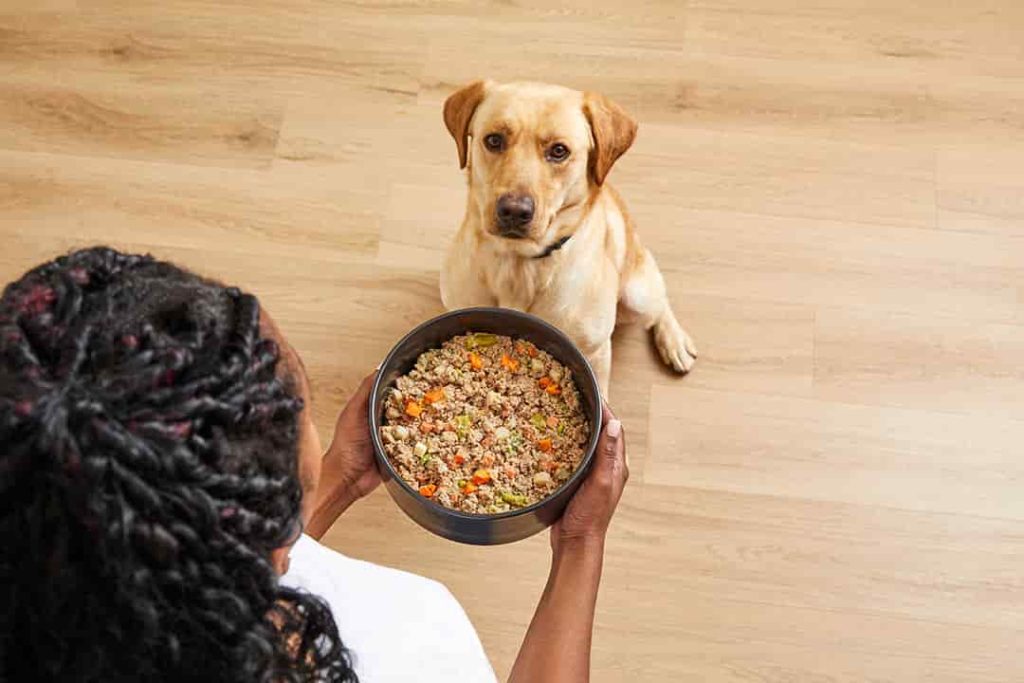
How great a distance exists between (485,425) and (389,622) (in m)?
0.40

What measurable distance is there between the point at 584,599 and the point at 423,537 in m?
0.54

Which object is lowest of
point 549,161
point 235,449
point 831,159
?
point 831,159

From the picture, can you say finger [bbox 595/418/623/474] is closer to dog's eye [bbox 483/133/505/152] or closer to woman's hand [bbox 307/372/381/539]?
woman's hand [bbox 307/372/381/539]

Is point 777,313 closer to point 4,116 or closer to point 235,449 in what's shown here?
point 235,449

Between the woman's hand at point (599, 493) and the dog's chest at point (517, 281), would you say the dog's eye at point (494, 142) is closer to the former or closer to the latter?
the dog's chest at point (517, 281)

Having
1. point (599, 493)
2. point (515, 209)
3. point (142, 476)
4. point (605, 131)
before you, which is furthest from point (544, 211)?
point (142, 476)

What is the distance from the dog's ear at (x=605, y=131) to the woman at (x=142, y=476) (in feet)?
2.68

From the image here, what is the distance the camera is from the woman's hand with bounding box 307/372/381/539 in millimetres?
1417

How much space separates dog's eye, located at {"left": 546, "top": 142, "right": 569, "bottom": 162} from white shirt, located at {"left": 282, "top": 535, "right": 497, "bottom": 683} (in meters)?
0.66

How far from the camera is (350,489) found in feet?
4.83

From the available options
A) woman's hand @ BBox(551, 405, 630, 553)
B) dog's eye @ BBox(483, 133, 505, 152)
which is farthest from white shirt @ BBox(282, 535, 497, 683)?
dog's eye @ BBox(483, 133, 505, 152)

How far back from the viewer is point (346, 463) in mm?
1432

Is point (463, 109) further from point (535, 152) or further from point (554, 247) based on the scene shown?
point (554, 247)

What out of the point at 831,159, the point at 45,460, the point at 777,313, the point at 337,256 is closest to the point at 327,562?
the point at 45,460
